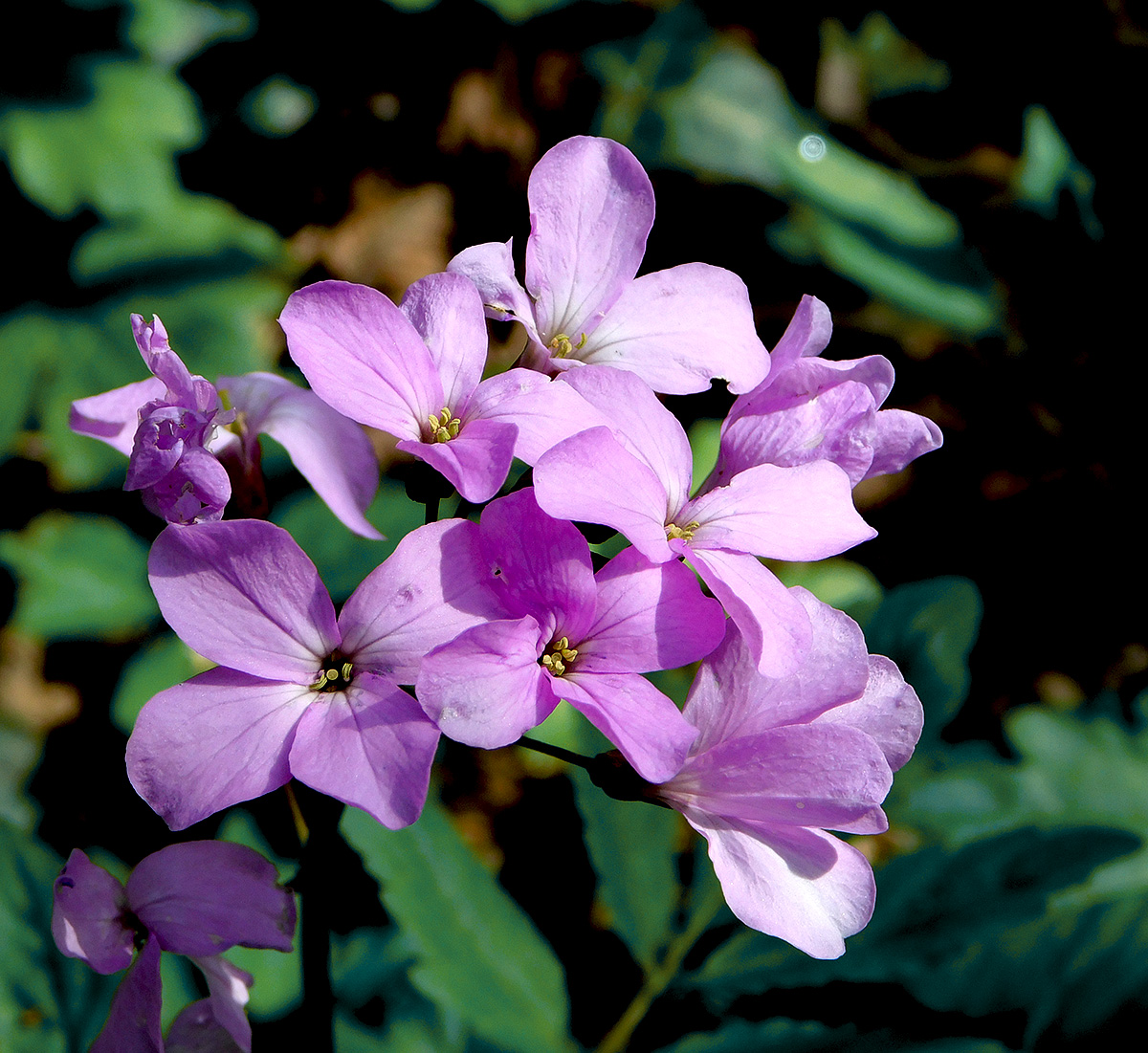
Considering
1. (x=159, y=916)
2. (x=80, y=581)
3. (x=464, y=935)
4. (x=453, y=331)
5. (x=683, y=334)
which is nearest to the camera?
(x=159, y=916)

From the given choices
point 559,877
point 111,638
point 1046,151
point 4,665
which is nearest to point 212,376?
point 111,638

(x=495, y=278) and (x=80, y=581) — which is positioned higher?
(x=495, y=278)

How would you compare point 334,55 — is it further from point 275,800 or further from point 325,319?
point 325,319

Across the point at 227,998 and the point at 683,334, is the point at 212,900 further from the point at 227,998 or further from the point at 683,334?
the point at 683,334

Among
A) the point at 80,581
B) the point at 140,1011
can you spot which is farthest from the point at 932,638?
the point at 80,581

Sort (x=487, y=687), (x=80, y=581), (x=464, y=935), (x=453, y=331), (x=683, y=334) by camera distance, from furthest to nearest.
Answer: (x=80, y=581)
(x=464, y=935)
(x=683, y=334)
(x=453, y=331)
(x=487, y=687)

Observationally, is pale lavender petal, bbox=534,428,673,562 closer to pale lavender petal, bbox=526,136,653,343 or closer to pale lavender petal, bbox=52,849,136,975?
pale lavender petal, bbox=526,136,653,343

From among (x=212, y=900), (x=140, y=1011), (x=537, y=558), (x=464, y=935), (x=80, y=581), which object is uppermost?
(x=537, y=558)
